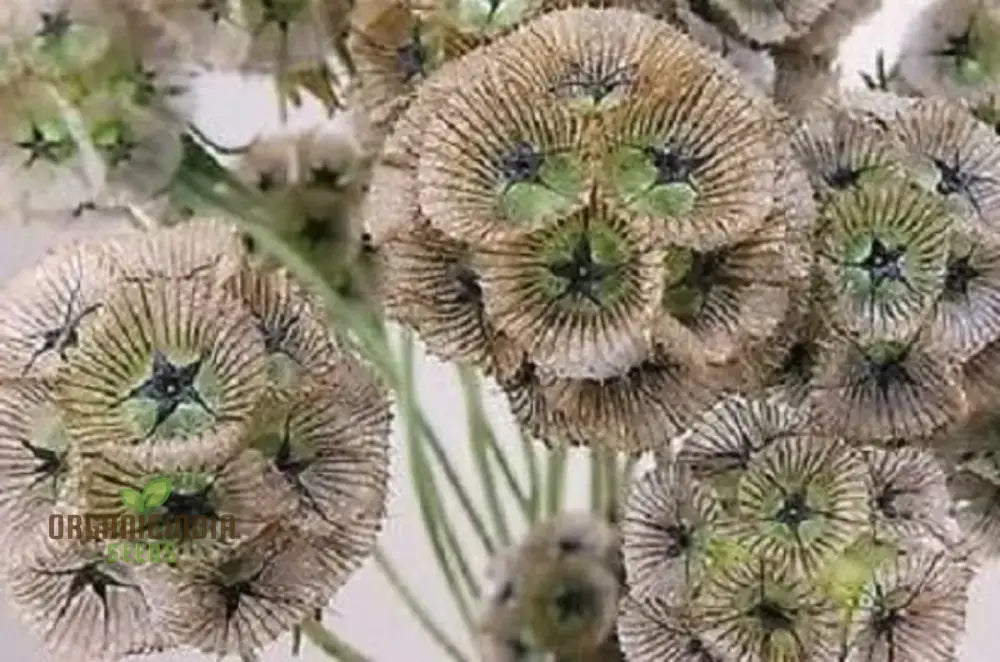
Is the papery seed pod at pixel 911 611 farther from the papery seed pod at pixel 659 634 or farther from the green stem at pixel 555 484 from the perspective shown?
the green stem at pixel 555 484

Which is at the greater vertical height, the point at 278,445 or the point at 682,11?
the point at 682,11

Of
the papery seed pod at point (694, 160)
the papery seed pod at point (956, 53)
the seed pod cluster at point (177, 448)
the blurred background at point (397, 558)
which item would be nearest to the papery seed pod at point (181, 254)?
the seed pod cluster at point (177, 448)

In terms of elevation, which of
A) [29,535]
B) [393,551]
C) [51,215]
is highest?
[393,551]

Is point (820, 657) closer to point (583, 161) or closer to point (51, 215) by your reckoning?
point (583, 161)

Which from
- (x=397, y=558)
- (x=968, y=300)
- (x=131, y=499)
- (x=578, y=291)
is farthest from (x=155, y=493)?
(x=397, y=558)

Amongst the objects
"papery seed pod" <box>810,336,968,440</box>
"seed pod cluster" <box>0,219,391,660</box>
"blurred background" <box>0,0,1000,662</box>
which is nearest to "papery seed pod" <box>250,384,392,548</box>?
"seed pod cluster" <box>0,219,391,660</box>

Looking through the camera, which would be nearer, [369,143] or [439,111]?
[439,111]

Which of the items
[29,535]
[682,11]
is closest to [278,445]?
[29,535]

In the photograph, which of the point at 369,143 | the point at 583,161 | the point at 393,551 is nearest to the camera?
the point at 583,161

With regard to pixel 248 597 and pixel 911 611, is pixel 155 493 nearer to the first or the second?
pixel 248 597
